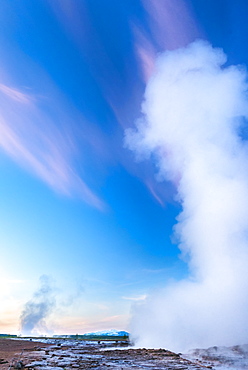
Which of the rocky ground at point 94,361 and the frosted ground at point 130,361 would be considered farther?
the frosted ground at point 130,361

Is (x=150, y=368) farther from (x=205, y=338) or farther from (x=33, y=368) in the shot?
(x=205, y=338)

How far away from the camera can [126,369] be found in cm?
3625

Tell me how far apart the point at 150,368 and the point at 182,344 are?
6293 cm

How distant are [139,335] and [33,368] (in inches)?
3598

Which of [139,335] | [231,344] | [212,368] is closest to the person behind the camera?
[212,368]

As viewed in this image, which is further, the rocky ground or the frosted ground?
the frosted ground

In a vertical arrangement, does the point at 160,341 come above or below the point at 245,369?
above

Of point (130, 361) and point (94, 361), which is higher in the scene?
point (130, 361)

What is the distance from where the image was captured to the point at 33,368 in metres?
34.7

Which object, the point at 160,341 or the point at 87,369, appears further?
the point at 160,341

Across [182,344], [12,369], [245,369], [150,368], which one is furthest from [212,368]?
[182,344]

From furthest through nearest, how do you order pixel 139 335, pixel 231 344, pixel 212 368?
1. pixel 139 335
2. pixel 231 344
3. pixel 212 368

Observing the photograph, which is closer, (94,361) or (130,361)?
(94,361)

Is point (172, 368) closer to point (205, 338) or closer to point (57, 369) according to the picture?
point (57, 369)
